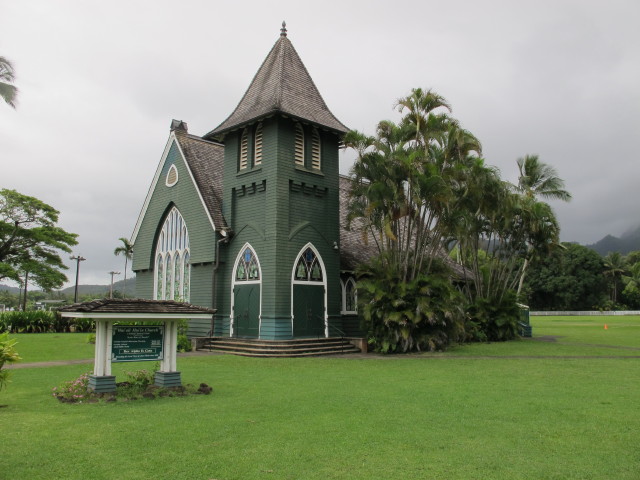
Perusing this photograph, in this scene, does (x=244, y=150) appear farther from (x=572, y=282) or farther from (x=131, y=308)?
(x=572, y=282)

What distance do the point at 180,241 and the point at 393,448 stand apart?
819 inches

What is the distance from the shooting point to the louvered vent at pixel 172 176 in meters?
26.5

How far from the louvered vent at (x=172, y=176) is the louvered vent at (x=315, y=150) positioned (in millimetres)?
7247

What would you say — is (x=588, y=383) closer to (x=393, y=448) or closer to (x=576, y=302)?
(x=393, y=448)

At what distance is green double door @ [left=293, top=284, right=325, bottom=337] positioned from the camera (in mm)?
21906

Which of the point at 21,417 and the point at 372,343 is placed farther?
the point at 372,343

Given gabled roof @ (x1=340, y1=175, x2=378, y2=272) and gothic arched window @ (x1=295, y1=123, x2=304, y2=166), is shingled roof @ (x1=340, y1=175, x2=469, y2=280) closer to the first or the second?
gabled roof @ (x1=340, y1=175, x2=378, y2=272)

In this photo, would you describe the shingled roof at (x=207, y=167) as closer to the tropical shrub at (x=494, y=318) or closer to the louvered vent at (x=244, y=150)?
the louvered vent at (x=244, y=150)

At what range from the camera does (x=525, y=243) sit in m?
29.5

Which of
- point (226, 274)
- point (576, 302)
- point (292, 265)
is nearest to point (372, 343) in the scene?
point (292, 265)

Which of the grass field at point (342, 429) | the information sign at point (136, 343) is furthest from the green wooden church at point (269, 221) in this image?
the information sign at point (136, 343)

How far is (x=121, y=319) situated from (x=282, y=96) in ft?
46.9

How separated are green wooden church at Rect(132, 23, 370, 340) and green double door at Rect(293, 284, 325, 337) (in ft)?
0.14

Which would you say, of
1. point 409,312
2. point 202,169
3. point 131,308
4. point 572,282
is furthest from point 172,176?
point 572,282
